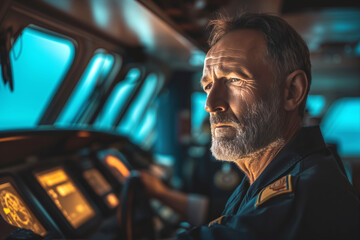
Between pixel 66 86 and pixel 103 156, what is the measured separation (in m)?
0.95

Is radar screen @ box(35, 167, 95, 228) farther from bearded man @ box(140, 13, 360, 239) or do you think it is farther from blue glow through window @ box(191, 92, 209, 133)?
blue glow through window @ box(191, 92, 209, 133)

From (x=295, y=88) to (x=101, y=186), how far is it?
5.82 ft

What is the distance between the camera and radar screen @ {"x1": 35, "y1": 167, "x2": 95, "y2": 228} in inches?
72.1

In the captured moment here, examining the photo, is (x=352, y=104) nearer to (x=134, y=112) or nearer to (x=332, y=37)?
(x=332, y=37)

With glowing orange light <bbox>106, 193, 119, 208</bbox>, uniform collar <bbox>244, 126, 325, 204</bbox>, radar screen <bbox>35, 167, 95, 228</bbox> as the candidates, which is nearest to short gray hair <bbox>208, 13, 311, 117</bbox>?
uniform collar <bbox>244, 126, 325, 204</bbox>

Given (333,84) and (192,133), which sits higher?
(333,84)

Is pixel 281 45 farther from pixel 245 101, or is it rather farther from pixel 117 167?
pixel 117 167

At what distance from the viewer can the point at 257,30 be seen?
1.10 m

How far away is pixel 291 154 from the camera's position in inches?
39.4

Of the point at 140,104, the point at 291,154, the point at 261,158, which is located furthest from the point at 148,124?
the point at 291,154

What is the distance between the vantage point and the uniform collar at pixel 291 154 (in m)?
0.98

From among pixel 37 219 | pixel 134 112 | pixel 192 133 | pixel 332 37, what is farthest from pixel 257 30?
pixel 192 133

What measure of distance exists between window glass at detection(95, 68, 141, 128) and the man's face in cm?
341

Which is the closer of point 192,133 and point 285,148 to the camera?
point 285,148
